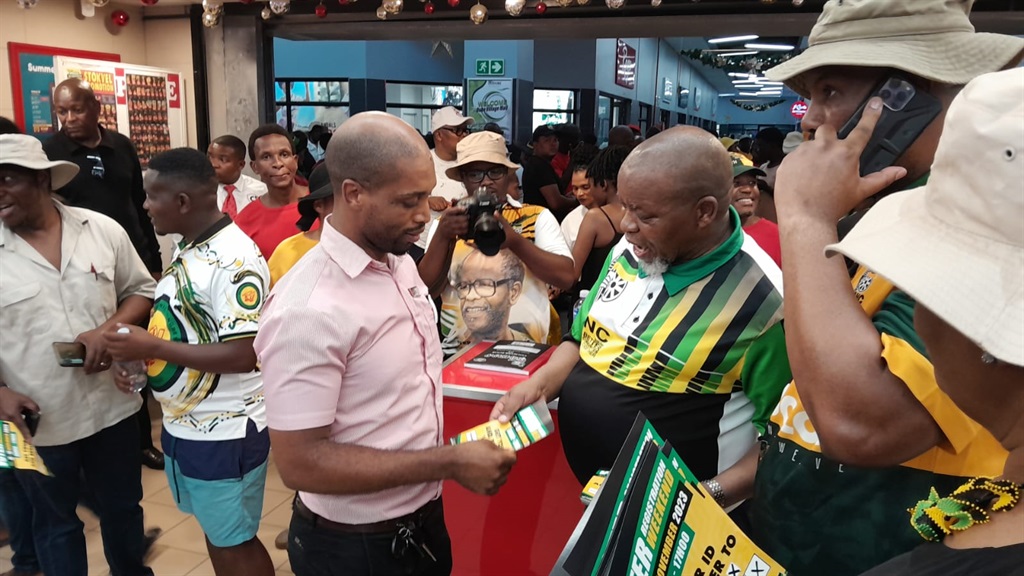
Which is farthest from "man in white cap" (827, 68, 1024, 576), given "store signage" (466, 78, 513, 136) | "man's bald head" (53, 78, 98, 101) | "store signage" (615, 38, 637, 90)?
"store signage" (615, 38, 637, 90)

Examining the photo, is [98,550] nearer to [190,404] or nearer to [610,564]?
[190,404]

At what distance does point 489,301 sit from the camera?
2.80 metres

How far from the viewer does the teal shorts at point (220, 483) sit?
2.21 m

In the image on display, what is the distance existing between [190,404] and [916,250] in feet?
7.03

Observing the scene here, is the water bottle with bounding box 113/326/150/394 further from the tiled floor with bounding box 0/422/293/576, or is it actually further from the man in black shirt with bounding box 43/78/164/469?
the man in black shirt with bounding box 43/78/164/469

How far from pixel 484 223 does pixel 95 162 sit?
111 inches

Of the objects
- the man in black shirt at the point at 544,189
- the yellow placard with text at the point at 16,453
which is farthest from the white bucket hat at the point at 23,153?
the man in black shirt at the point at 544,189

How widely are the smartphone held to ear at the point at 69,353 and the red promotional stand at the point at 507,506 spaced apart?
125 cm

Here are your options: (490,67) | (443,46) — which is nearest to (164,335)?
(490,67)

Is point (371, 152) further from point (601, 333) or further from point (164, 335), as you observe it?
point (164, 335)

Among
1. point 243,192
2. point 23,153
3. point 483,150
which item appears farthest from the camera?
point 243,192

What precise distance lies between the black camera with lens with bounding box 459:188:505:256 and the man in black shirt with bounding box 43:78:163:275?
265 cm

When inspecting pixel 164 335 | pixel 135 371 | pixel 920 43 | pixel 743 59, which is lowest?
pixel 135 371

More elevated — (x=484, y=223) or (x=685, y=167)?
(x=685, y=167)
